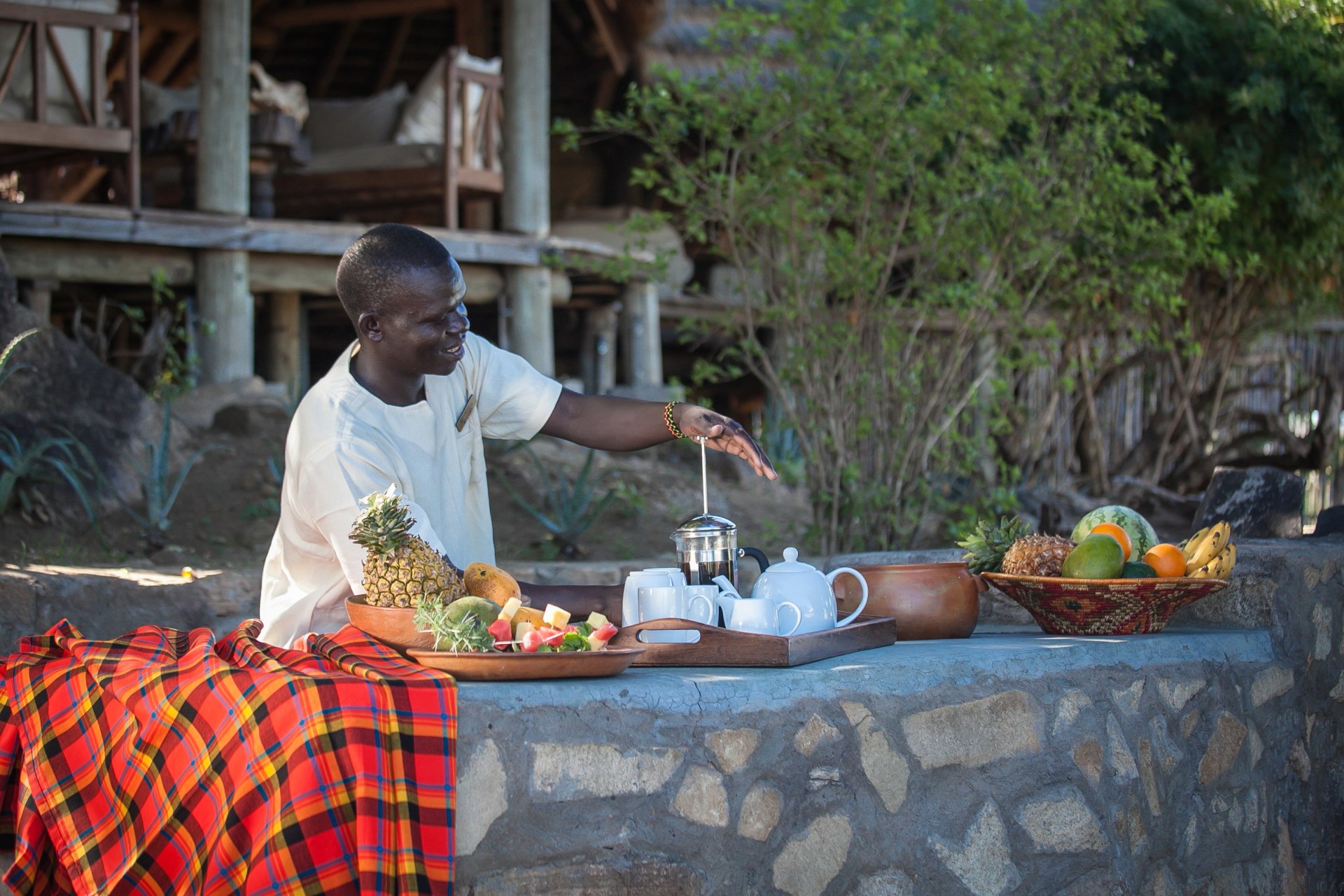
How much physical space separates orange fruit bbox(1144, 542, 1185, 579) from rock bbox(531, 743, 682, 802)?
138 cm

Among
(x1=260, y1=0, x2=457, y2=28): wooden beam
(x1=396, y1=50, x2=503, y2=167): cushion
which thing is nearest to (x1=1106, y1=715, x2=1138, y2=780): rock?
(x1=396, y1=50, x2=503, y2=167): cushion

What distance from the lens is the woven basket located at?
9.82ft

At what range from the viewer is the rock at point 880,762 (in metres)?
2.55

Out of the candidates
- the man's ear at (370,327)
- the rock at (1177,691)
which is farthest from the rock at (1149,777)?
the man's ear at (370,327)

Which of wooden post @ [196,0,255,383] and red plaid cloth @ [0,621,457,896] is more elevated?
wooden post @ [196,0,255,383]

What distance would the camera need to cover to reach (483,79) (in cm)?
907

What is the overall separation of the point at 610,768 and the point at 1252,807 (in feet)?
5.66

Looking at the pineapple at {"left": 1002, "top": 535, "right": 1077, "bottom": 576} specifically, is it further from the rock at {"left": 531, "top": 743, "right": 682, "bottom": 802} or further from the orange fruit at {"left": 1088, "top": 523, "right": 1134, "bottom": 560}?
the rock at {"left": 531, "top": 743, "right": 682, "bottom": 802}

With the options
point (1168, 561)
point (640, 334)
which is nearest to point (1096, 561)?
point (1168, 561)

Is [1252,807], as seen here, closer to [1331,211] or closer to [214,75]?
[1331,211]

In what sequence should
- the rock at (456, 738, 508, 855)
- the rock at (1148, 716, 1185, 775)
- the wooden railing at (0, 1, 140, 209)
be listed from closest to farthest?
the rock at (456, 738, 508, 855) → the rock at (1148, 716, 1185, 775) → the wooden railing at (0, 1, 140, 209)

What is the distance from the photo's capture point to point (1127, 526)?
338 centimetres

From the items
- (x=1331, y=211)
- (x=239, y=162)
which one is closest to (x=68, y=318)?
(x=239, y=162)

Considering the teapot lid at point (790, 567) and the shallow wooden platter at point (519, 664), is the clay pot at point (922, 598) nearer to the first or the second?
the teapot lid at point (790, 567)
